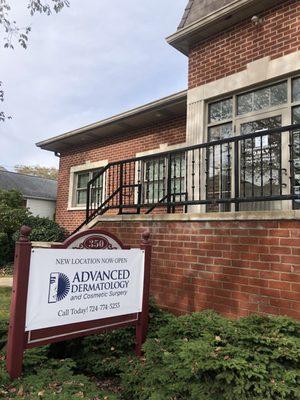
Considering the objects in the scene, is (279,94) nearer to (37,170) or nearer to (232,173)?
(232,173)

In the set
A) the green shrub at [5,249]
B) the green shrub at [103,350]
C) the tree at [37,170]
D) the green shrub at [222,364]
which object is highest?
the tree at [37,170]

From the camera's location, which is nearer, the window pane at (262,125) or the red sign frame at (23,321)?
the red sign frame at (23,321)

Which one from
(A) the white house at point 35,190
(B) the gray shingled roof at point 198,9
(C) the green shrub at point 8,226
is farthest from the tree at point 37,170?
(B) the gray shingled roof at point 198,9

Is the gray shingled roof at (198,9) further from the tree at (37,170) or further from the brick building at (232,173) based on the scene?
the tree at (37,170)

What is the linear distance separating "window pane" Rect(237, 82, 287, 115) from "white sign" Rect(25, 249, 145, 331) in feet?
11.5

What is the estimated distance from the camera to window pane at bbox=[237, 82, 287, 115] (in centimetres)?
603

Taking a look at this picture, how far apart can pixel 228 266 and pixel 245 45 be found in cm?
396

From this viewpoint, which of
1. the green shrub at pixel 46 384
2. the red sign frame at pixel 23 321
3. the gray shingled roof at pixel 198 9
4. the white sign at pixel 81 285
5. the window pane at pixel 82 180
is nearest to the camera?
the green shrub at pixel 46 384

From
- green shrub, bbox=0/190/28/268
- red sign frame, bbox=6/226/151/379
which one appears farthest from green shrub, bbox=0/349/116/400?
green shrub, bbox=0/190/28/268

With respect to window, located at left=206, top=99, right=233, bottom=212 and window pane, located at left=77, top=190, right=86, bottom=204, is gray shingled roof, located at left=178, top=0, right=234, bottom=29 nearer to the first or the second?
window, located at left=206, top=99, right=233, bottom=212

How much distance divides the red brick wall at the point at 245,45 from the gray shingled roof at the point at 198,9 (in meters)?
0.55

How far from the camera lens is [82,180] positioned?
13023mm

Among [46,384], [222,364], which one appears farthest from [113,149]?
[222,364]

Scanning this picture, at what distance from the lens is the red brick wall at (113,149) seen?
9.62m
